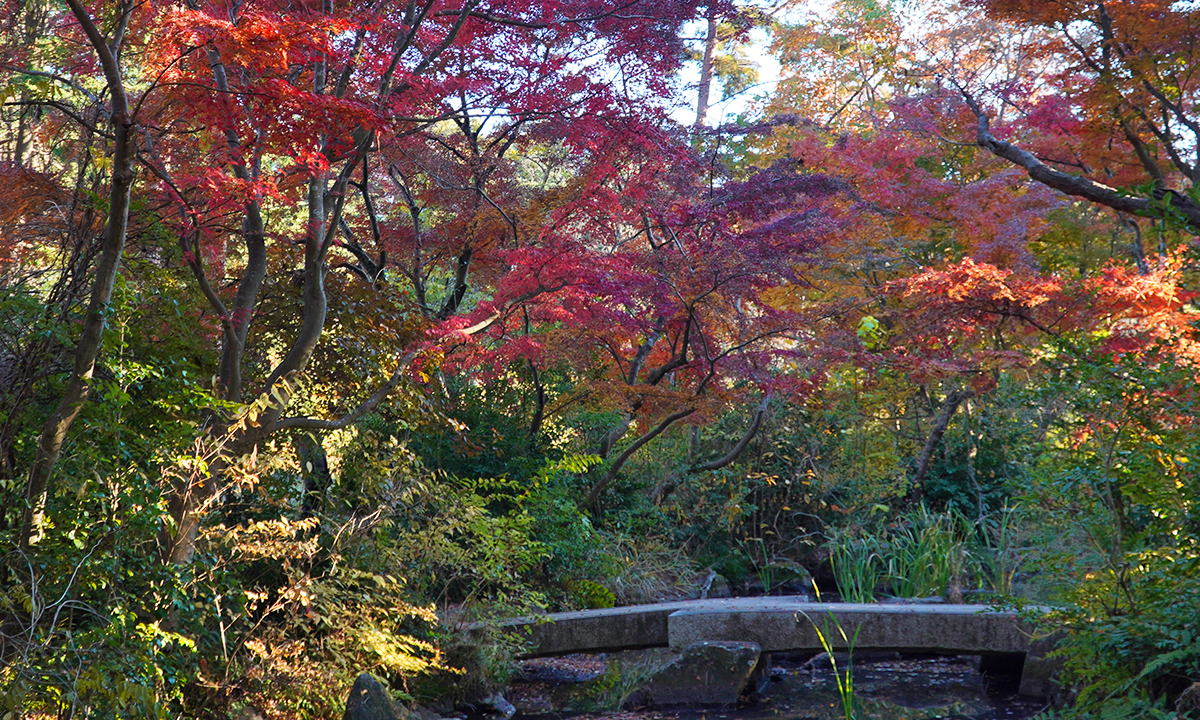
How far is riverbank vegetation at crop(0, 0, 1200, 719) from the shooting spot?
3.54 meters

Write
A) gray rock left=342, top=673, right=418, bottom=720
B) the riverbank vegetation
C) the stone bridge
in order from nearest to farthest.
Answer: the riverbank vegetation, gray rock left=342, top=673, right=418, bottom=720, the stone bridge

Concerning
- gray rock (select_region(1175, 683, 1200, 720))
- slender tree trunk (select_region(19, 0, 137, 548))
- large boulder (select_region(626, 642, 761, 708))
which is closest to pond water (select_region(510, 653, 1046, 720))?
large boulder (select_region(626, 642, 761, 708))

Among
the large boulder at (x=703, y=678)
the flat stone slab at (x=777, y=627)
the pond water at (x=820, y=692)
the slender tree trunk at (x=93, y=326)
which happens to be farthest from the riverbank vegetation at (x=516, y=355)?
the large boulder at (x=703, y=678)

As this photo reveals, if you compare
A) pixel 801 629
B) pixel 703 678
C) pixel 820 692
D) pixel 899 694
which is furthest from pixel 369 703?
pixel 899 694

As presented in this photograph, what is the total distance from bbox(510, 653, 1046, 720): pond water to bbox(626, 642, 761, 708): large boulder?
0.11m

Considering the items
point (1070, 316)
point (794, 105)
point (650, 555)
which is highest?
point (794, 105)

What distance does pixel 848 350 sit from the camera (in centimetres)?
826

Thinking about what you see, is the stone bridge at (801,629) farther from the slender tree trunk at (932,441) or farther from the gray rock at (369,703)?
the slender tree trunk at (932,441)

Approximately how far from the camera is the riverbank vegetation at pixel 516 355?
3.54m

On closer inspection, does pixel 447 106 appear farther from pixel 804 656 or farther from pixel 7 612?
pixel 804 656

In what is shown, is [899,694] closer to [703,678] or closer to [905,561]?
[703,678]

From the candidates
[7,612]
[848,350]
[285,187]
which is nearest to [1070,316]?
[848,350]

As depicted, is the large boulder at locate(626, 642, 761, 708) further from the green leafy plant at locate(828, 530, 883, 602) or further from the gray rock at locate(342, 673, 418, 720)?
the gray rock at locate(342, 673, 418, 720)

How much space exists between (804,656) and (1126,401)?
139 inches
